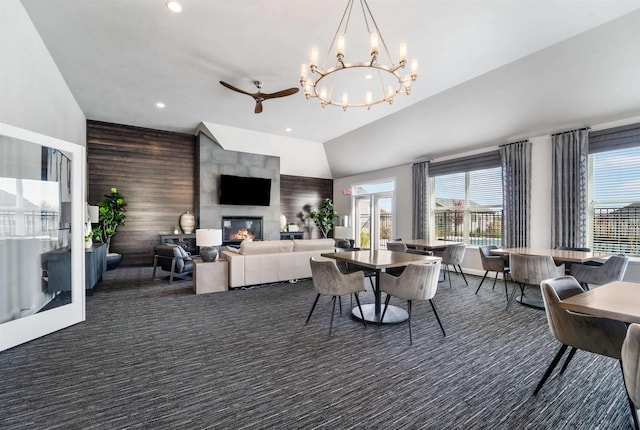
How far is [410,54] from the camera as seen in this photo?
389cm

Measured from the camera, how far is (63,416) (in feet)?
5.63

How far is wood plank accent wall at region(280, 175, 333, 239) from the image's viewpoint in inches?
377

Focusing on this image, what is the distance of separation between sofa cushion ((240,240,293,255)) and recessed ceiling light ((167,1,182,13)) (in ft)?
10.7

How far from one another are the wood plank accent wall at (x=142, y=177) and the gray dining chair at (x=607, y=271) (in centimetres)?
831

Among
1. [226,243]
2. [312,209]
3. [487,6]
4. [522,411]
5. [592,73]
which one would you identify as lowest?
[522,411]

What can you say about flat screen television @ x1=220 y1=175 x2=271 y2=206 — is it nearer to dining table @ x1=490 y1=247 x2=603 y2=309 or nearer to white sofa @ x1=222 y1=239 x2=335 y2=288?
white sofa @ x1=222 y1=239 x2=335 y2=288

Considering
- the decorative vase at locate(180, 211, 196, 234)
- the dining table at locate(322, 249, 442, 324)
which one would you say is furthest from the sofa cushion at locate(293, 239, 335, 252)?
the decorative vase at locate(180, 211, 196, 234)

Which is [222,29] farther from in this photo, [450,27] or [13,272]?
[13,272]

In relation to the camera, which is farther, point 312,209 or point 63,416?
point 312,209

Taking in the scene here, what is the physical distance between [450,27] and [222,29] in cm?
281

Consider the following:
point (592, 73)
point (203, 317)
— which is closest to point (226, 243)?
point (203, 317)

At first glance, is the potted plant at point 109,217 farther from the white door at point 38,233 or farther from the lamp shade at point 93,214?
the white door at point 38,233

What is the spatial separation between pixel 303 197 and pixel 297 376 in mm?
7966

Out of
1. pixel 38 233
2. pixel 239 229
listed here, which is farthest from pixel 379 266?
pixel 239 229
